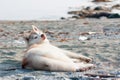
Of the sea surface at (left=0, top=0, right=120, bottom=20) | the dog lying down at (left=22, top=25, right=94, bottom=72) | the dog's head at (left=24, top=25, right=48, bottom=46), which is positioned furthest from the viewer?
the sea surface at (left=0, top=0, right=120, bottom=20)

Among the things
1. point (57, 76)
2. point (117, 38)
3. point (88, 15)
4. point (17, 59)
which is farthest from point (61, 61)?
point (88, 15)

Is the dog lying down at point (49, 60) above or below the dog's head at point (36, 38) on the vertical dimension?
below

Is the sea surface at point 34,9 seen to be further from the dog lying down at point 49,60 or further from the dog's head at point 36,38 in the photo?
the dog lying down at point 49,60

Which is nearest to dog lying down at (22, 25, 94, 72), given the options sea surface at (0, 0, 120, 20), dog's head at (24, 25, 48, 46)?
dog's head at (24, 25, 48, 46)

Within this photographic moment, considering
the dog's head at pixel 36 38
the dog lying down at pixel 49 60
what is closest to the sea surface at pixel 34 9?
the dog's head at pixel 36 38

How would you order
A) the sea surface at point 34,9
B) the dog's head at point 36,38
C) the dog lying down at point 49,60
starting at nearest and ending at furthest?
the dog lying down at point 49,60 < the dog's head at point 36,38 < the sea surface at point 34,9

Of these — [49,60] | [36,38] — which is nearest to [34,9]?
[36,38]

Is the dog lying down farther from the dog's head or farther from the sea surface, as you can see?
the sea surface

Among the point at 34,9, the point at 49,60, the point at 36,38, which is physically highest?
the point at 36,38

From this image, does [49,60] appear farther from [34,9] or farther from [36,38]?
[34,9]

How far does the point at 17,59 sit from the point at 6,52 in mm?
991

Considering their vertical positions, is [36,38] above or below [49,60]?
above

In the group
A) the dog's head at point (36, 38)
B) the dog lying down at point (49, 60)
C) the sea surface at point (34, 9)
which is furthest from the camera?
the sea surface at point (34, 9)

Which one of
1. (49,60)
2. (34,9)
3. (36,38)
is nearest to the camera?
(49,60)
